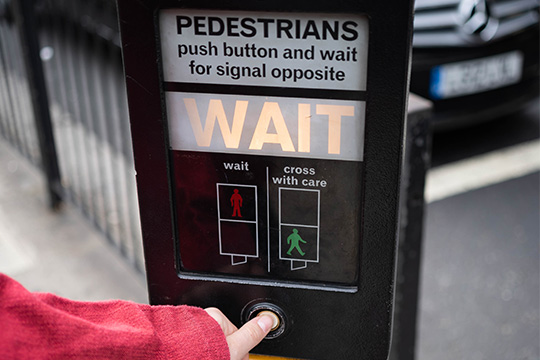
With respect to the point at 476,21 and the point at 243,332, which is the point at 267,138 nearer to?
the point at 243,332

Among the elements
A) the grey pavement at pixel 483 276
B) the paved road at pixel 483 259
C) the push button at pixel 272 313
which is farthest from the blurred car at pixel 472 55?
the push button at pixel 272 313

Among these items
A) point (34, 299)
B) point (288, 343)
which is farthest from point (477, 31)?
point (34, 299)

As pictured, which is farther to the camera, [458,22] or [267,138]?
[458,22]

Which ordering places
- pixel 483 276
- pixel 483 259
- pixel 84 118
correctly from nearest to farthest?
1. pixel 483 276
2. pixel 483 259
3. pixel 84 118

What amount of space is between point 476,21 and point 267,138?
345 cm

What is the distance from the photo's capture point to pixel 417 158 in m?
1.64

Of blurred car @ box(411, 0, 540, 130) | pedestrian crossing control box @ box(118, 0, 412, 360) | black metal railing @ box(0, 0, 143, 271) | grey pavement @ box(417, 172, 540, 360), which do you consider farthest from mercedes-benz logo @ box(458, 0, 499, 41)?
pedestrian crossing control box @ box(118, 0, 412, 360)

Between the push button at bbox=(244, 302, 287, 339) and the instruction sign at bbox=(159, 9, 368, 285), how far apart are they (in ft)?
0.17

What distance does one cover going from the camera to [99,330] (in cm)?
95

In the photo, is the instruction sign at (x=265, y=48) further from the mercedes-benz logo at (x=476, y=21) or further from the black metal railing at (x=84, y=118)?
the mercedes-benz logo at (x=476, y=21)

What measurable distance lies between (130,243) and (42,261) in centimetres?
44

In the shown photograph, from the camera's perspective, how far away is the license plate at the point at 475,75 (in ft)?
13.4

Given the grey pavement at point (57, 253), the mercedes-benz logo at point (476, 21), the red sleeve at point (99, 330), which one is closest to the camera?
the red sleeve at point (99, 330)

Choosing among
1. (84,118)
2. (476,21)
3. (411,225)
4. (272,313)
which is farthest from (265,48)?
(84,118)
